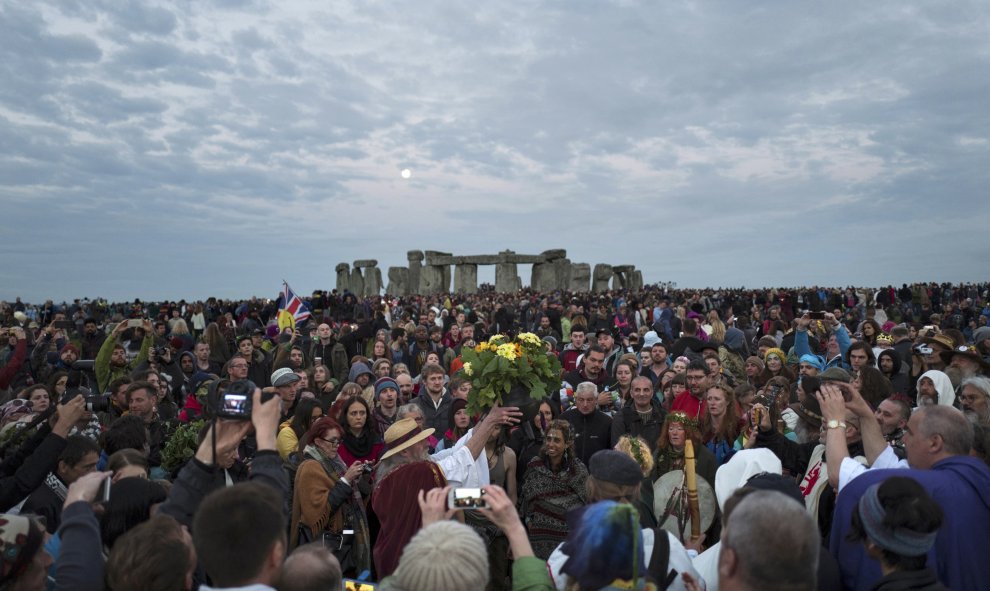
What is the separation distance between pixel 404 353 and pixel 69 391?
6.12m

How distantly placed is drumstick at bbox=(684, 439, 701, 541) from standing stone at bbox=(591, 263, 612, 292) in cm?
3760

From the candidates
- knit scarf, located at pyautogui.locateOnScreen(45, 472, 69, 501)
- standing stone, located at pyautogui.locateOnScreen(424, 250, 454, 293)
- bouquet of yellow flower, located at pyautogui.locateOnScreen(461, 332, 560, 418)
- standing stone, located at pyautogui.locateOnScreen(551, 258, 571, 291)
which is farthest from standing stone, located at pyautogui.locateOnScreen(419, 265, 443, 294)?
knit scarf, located at pyautogui.locateOnScreen(45, 472, 69, 501)

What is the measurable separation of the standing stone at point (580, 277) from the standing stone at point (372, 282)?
42.5 feet

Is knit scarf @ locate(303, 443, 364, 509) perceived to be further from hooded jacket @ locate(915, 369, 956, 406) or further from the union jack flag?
the union jack flag

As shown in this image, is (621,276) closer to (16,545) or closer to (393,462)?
(393,462)

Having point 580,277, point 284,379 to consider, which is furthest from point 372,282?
point 284,379

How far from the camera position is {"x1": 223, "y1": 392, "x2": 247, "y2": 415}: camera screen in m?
3.10

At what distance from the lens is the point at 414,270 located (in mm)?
43156

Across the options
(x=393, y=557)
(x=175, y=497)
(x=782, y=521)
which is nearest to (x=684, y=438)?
(x=393, y=557)

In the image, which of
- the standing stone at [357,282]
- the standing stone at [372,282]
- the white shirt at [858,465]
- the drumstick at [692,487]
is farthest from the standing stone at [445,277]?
the white shirt at [858,465]

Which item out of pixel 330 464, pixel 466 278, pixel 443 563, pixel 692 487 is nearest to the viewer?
pixel 443 563

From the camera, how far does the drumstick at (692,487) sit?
4.57 m

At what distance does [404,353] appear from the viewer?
41.0ft

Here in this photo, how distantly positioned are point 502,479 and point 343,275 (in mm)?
39536
